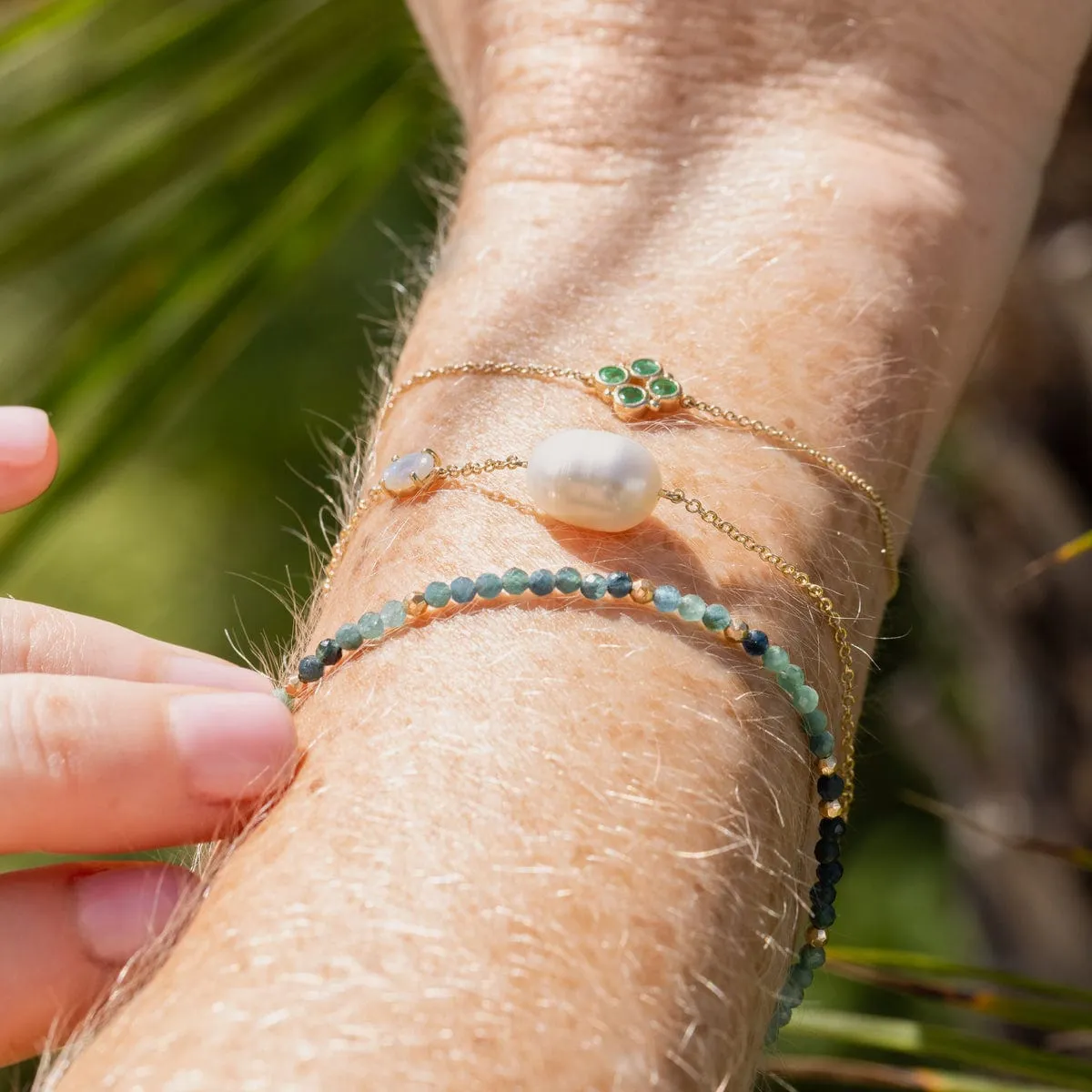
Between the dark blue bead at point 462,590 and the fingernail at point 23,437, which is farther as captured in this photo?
the fingernail at point 23,437

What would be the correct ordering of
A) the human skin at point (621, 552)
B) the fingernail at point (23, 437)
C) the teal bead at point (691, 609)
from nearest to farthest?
the human skin at point (621, 552), the teal bead at point (691, 609), the fingernail at point (23, 437)

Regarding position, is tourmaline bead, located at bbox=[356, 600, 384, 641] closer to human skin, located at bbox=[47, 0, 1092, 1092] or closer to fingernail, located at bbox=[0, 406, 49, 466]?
human skin, located at bbox=[47, 0, 1092, 1092]

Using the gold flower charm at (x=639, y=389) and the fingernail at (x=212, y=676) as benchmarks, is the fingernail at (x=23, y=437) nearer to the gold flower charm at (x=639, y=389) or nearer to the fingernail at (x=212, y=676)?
the fingernail at (x=212, y=676)

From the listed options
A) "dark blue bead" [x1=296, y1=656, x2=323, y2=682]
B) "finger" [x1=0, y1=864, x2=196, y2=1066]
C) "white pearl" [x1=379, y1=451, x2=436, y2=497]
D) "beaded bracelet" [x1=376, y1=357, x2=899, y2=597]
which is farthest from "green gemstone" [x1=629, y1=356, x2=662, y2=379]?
"finger" [x1=0, y1=864, x2=196, y2=1066]

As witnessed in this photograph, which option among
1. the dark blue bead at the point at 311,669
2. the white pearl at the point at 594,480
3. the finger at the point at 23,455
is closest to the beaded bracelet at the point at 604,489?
the white pearl at the point at 594,480

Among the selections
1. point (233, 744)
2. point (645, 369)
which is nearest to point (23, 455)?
point (233, 744)

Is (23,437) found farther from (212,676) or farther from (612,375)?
(612,375)

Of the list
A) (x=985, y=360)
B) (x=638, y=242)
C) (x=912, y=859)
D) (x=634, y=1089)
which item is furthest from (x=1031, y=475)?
(x=634, y=1089)
